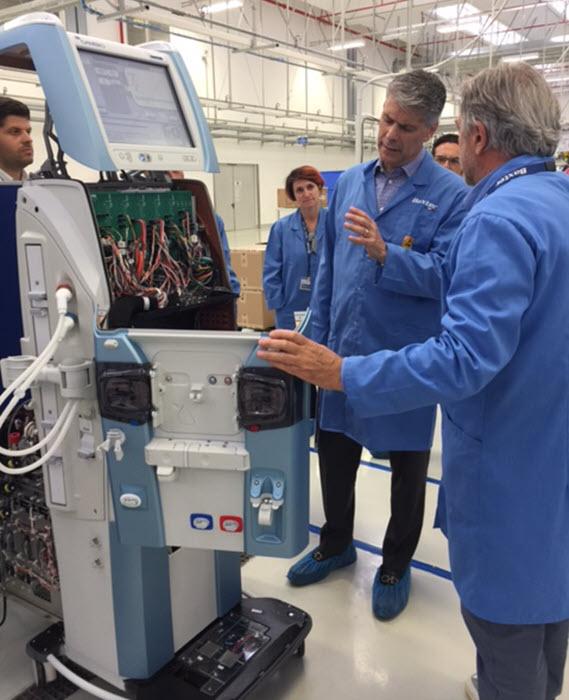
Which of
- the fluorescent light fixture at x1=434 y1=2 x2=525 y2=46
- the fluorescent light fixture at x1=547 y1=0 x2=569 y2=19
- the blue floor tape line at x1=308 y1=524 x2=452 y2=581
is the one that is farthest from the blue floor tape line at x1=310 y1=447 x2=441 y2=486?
the fluorescent light fixture at x1=547 y1=0 x2=569 y2=19

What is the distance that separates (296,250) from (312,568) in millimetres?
1785

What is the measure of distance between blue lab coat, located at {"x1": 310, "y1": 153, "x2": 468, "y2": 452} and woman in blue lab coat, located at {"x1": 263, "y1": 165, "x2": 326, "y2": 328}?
1.29 metres

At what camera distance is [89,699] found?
5.76ft

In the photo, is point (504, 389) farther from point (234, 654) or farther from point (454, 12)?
point (454, 12)

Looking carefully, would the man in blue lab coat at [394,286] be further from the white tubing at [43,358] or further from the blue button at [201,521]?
the white tubing at [43,358]

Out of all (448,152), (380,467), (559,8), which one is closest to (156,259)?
→ (380,467)

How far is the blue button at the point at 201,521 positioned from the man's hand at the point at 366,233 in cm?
86

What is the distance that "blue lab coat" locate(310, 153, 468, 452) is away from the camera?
184 cm

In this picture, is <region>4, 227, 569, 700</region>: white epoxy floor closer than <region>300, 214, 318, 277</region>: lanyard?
Yes

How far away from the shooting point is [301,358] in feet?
3.89

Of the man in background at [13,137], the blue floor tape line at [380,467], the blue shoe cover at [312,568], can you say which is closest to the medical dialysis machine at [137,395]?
the blue shoe cover at [312,568]

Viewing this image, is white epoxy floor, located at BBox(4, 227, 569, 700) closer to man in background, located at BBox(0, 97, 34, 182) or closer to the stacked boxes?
man in background, located at BBox(0, 97, 34, 182)

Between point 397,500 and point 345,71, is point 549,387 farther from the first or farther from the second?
point 345,71

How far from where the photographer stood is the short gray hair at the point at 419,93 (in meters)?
1.82
